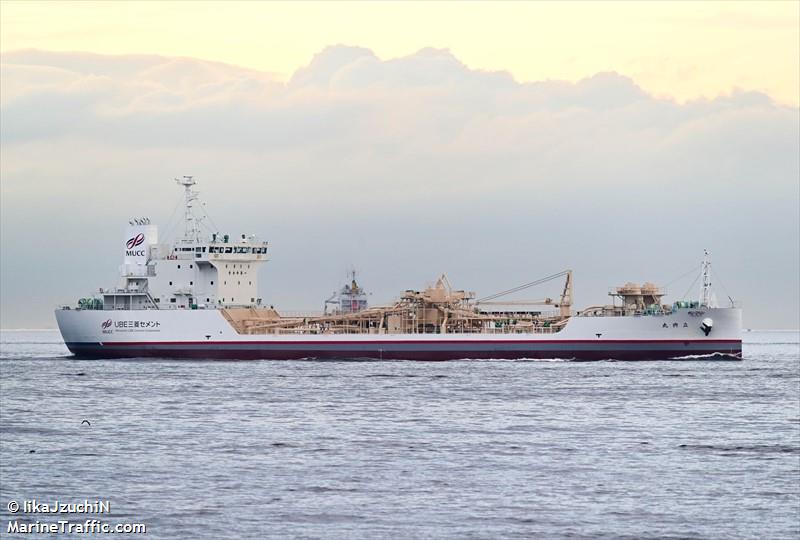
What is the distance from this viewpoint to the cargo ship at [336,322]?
209 ft

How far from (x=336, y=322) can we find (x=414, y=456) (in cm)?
4062

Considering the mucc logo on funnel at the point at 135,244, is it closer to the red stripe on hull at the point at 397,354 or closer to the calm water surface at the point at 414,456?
the red stripe on hull at the point at 397,354

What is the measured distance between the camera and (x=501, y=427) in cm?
3394

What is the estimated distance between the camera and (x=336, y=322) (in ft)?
225

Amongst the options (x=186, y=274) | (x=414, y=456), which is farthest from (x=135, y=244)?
(x=414, y=456)

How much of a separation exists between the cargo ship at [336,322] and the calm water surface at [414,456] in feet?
45.5

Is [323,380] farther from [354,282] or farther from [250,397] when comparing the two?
[354,282]

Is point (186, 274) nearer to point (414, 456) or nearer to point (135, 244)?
point (135, 244)

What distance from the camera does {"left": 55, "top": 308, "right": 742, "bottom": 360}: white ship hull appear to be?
208ft

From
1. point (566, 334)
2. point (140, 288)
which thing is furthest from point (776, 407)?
A: point (140, 288)

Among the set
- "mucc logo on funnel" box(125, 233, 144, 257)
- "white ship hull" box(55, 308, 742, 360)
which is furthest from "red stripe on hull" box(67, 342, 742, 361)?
"mucc logo on funnel" box(125, 233, 144, 257)

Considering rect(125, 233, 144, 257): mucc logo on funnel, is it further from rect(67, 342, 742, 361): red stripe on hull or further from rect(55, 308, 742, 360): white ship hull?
rect(67, 342, 742, 361): red stripe on hull

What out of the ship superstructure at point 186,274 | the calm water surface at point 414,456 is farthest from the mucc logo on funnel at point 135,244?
the calm water surface at point 414,456

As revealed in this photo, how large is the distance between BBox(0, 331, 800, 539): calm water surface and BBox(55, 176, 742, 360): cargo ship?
13.9 meters
